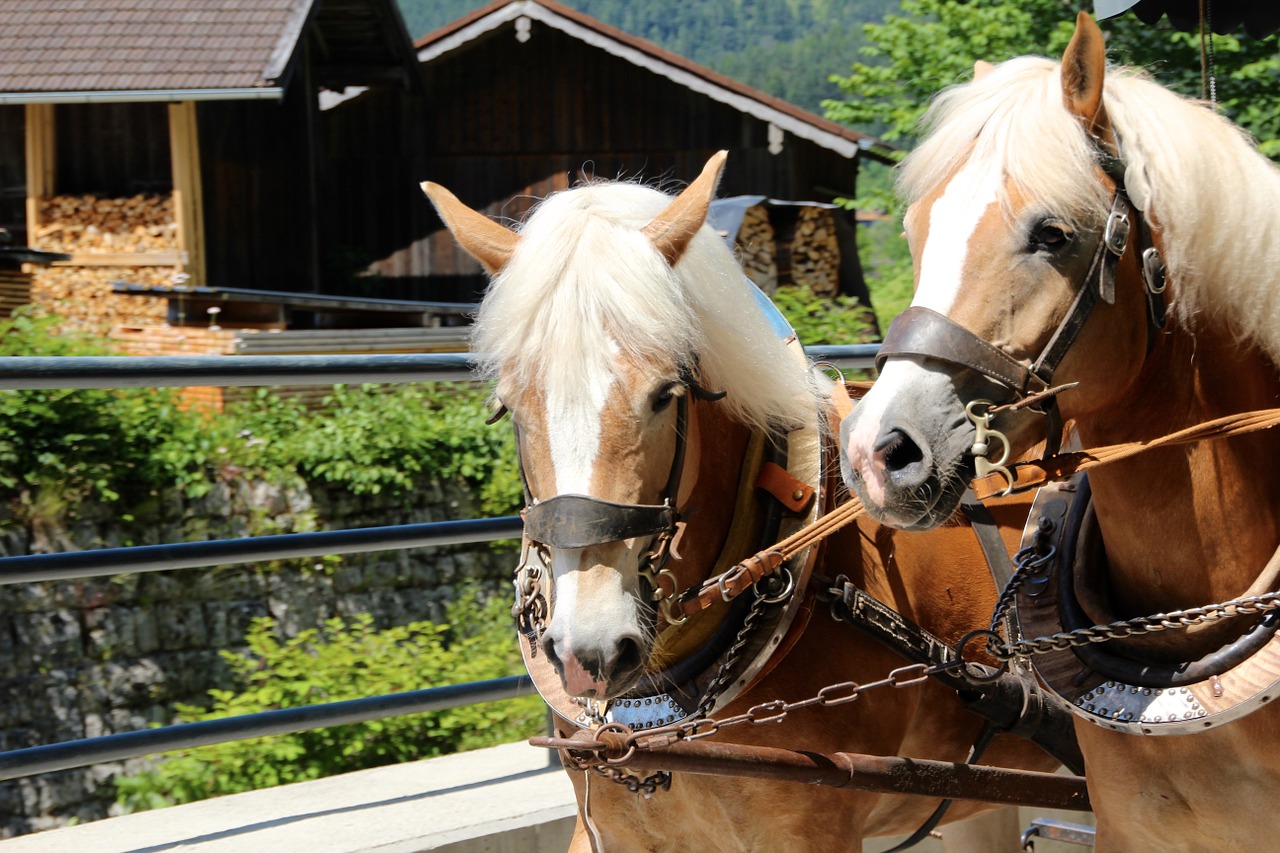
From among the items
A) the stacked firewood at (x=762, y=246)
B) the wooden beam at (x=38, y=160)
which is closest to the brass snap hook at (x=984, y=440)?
the stacked firewood at (x=762, y=246)

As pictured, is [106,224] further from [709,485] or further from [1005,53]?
[1005,53]

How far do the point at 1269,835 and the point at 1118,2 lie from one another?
1488 mm

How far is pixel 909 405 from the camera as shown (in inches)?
65.8

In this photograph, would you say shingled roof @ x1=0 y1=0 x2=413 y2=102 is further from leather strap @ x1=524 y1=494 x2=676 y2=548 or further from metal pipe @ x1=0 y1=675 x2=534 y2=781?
leather strap @ x1=524 y1=494 x2=676 y2=548

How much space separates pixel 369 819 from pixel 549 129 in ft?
47.7

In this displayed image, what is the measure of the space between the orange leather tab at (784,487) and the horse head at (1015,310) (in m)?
0.47

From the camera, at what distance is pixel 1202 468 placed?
1.83 m

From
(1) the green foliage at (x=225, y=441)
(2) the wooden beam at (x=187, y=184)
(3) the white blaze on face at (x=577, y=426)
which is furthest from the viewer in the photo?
(2) the wooden beam at (x=187, y=184)

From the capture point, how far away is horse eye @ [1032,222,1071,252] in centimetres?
170

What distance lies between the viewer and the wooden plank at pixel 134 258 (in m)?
11.6

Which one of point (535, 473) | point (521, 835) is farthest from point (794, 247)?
point (535, 473)

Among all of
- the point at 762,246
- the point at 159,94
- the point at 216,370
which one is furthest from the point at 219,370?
the point at 762,246

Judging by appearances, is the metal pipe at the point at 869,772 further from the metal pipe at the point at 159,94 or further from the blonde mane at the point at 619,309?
the metal pipe at the point at 159,94

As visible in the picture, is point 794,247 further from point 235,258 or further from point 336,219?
point 336,219
